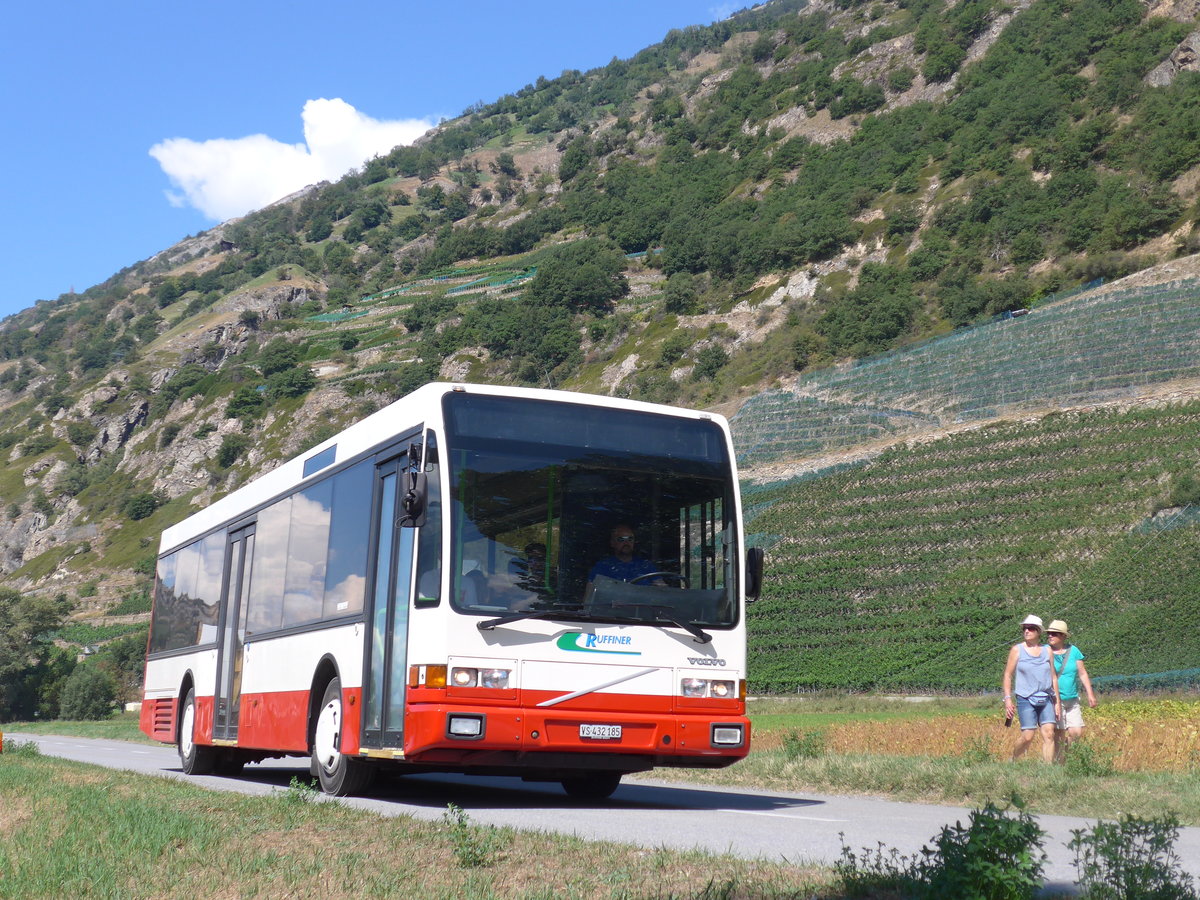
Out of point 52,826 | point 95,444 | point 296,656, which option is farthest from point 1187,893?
point 95,444

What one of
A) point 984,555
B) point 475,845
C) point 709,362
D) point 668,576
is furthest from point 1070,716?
point 709,362

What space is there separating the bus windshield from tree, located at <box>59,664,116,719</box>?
61400mm

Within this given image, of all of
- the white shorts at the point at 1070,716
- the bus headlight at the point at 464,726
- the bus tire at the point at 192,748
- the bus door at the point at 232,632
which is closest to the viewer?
the bus headlight at the point at 464,726

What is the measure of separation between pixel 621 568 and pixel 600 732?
4.21ft

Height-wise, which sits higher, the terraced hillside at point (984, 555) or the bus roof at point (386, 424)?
the terraced hillside at point (984, 555)

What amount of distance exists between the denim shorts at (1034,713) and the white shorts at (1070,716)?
1.26ft

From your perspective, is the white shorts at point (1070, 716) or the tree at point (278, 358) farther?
the tree at point (278, 358)

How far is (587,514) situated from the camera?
10.2 meters

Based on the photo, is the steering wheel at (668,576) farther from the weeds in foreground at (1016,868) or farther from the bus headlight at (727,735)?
the weeds in foreground at (1016,868)

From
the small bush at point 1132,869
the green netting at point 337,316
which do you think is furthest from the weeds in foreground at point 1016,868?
the green netting at point 337,316

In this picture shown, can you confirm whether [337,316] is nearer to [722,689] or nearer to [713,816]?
[722,689]

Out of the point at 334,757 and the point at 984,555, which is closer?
the point at 334,757

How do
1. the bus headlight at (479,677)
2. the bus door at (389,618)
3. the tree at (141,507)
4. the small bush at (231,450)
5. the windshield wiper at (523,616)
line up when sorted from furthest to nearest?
the small bush at (231,450)
the tree at (141,507)
the bus door at (389,618)
the windshield wiper at (523,616)
the bus headlight at (479,677)

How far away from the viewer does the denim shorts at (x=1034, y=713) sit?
12766mm
